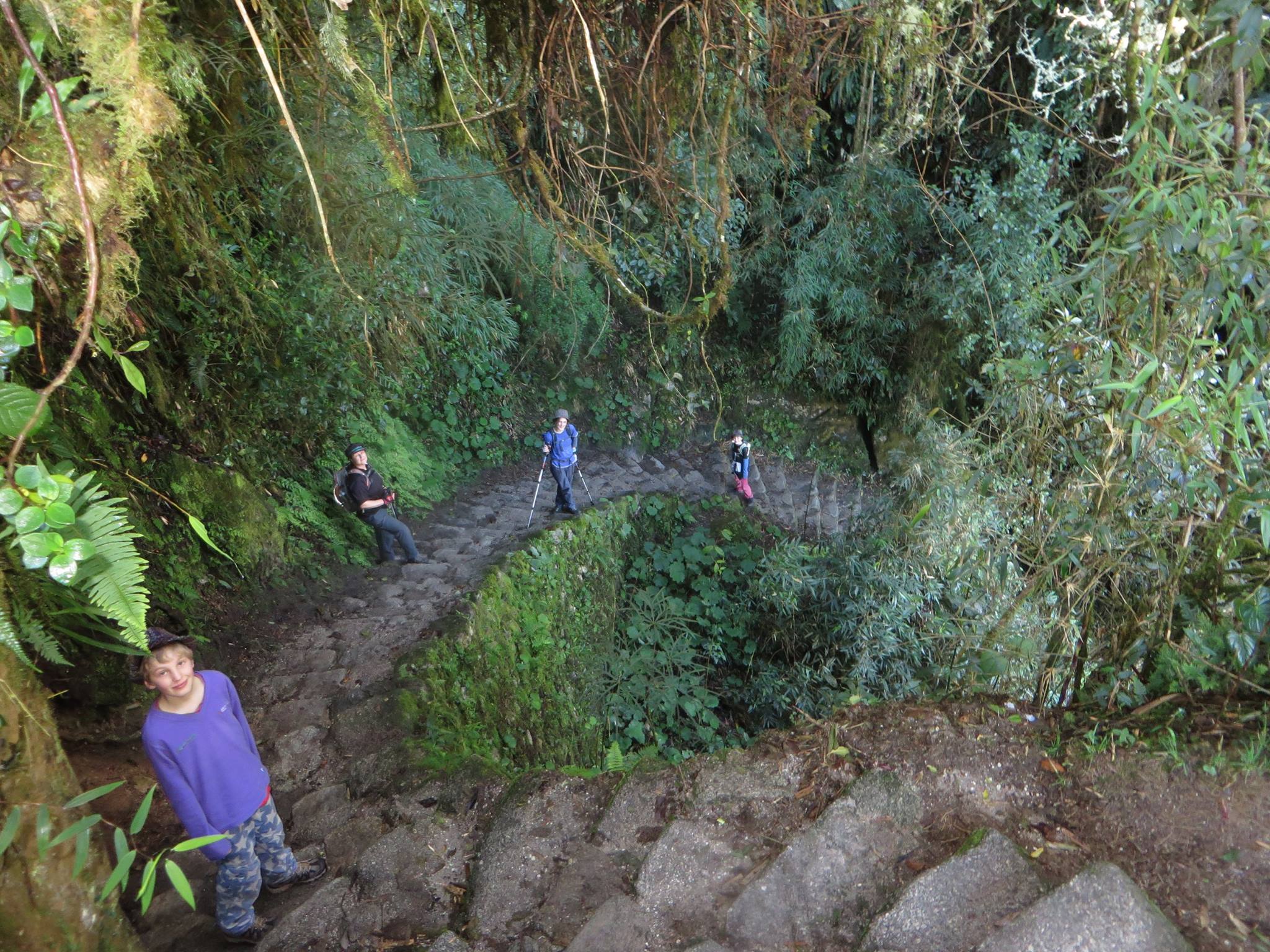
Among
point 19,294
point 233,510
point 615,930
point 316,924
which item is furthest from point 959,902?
point 233,510

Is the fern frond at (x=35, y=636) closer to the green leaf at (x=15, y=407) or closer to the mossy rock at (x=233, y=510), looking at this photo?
the green leaf at (x=15, y=407)

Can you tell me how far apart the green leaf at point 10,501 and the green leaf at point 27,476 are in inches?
0.8

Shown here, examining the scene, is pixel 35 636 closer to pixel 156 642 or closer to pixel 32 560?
pixel 156 642

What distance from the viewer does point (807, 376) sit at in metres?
12.2

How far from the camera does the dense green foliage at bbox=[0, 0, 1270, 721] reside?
226 cm

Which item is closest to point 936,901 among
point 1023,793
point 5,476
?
point 1023,793

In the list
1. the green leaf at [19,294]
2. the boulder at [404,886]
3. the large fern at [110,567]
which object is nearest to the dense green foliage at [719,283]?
the green leaf at [19,294]

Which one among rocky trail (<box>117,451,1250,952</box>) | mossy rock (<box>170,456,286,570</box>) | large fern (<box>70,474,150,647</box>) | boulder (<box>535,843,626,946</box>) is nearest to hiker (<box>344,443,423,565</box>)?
mossy rock (<box>170,456,286,570</box>)

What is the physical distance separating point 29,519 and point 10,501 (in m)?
0.05

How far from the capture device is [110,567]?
1974 millimetres

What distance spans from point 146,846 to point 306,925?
1031mm

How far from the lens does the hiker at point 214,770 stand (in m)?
2.53

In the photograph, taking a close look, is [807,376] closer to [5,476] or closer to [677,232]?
[677,232]

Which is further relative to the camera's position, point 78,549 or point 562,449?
point 562,449
